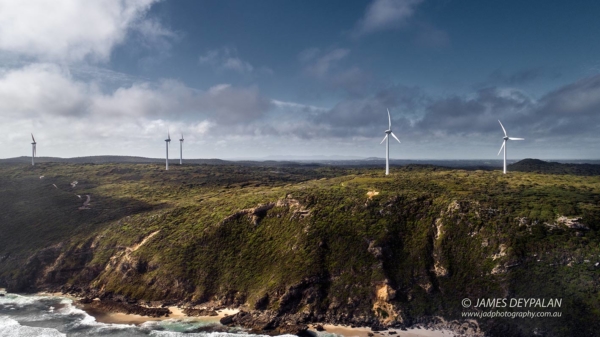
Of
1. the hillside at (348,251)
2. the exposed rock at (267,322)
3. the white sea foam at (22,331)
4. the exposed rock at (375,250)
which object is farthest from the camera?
the exposed rock at (375,250)

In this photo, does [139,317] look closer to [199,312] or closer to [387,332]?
[199,312]

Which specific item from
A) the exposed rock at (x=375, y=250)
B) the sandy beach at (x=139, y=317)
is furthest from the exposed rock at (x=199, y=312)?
the exposed rock at (x=375, y=250)

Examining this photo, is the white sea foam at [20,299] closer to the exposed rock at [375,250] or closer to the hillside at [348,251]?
the hillside at [348,251]

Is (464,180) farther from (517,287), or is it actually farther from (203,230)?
(203,230)

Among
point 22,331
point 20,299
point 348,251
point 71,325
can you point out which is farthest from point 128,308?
point 348,251

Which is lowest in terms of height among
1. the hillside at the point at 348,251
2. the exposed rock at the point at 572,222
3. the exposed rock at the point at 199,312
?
the exposed rock at the point at 199,312

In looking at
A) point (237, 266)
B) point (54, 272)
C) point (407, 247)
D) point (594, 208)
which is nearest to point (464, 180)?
point (594, 208)
